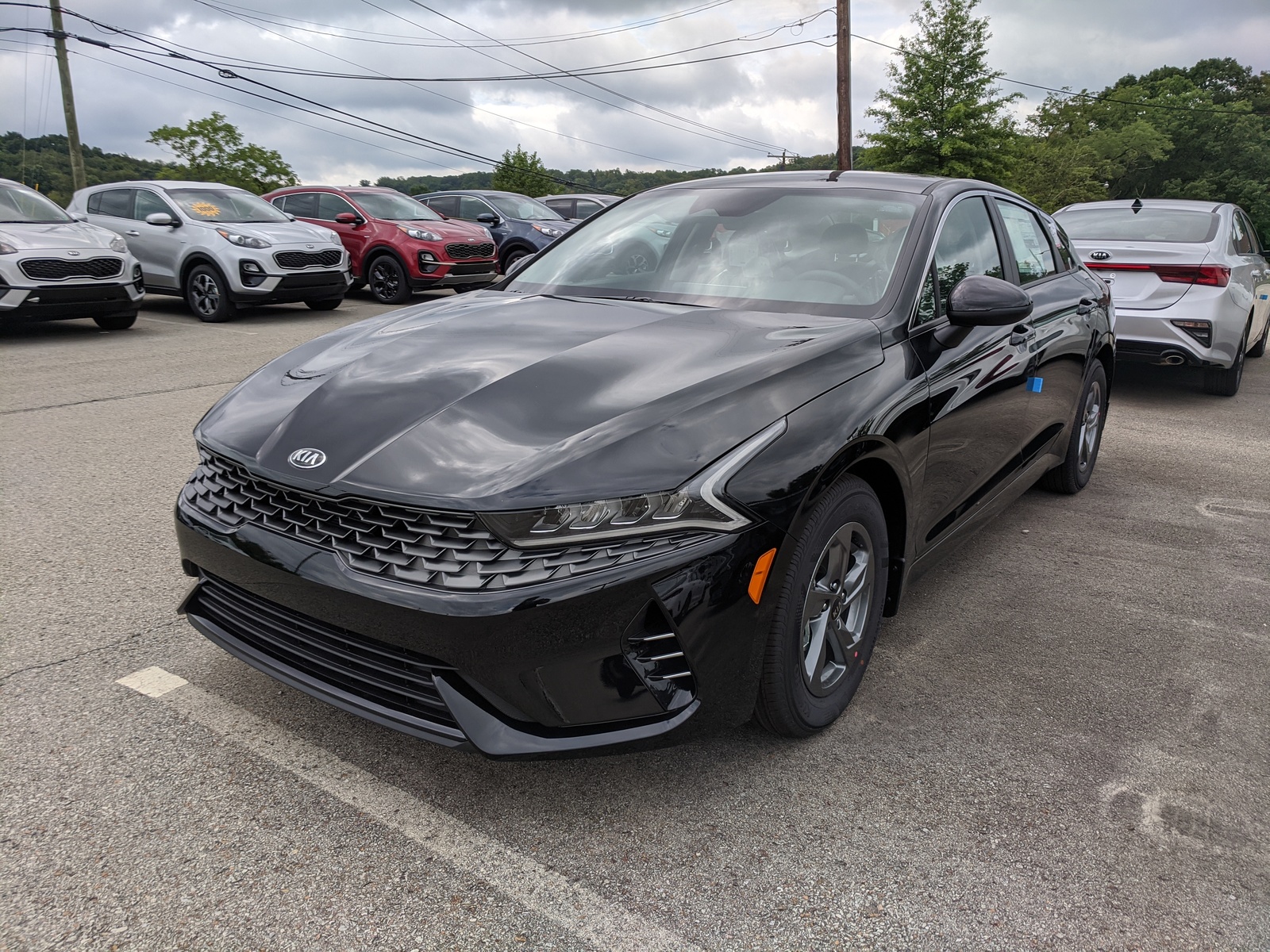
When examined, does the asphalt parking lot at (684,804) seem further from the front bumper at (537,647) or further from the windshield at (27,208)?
the windshield at (27,208)

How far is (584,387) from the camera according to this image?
2463 millimetres

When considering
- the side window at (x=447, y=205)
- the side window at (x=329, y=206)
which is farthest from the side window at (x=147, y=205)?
the side window at (x=447, y=205)

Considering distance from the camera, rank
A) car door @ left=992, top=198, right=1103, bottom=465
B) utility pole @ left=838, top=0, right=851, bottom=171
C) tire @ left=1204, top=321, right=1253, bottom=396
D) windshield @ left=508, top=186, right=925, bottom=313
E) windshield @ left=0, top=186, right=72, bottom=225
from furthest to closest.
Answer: utility pole @ left=838, top=0, right=851, bottom=171, windshield @ left=0, top=186, right=72, bottom=225, tire @ left=1204, top=321, right=1253, bottom=396, car door @ left=992, top=198, right=1103, bottom=465, windshield @ left=508, top=186, right=925, bottom=313

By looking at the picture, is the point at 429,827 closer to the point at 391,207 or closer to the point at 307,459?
the point at 307,459

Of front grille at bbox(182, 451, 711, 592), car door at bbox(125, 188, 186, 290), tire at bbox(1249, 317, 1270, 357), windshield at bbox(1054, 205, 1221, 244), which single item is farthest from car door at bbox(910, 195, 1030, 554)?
car door at bbox(125, 188, 186, 290)

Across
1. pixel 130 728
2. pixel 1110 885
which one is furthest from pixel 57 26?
pixel 1110 885

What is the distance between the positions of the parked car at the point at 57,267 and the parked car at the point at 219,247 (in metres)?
1.10

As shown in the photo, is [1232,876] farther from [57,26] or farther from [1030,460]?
[57,26]

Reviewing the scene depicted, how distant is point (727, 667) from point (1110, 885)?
97 centimetres

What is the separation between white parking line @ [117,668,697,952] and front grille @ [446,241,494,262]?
11.2 metres

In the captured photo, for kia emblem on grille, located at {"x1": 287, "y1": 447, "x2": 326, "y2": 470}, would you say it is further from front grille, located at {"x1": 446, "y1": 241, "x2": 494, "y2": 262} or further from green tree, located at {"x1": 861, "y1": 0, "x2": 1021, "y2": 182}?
green tree, located at {"x1": 861, "y1": 0, "x2": 1021, "y2": 182}

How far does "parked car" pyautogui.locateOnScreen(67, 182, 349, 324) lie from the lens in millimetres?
11266

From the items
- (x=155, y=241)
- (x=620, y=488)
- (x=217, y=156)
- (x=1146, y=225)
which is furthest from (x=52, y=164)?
(x=620, y=488)

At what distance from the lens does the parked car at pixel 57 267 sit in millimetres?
9312
